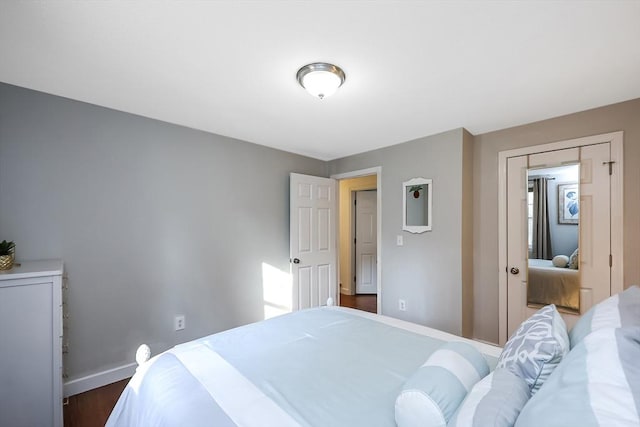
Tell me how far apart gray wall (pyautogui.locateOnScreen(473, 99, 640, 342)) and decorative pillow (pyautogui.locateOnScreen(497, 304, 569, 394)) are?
6.16 ft

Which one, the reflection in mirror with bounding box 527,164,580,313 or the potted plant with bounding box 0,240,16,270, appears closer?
the potted plant with bounding box 0,240,16,270

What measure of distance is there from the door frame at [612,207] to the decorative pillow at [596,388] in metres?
2.10

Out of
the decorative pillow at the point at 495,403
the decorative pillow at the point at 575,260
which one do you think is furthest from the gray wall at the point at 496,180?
the decorative pillow at the point at 495,403

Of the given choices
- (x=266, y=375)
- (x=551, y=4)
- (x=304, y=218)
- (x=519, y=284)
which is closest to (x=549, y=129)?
(x=519, y=284)

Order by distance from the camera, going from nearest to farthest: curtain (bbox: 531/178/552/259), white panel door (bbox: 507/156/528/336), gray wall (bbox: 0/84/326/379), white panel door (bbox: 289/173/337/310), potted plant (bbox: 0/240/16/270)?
potted plant (bbox: 0/240/16/270), gray wall (bbox: 0/84/326/379), curtain (bbox: 531/178/552/259), white panel door (bbox: 507/156/528/336), white panel door (bbox: 289/173/337/310)

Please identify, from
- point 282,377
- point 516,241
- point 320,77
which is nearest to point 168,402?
point 282,377

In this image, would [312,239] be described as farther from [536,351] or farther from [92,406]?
[536,351]

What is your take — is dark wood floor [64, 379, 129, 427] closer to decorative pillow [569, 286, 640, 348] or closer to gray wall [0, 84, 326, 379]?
gray wall [0, 84, 326, 379]

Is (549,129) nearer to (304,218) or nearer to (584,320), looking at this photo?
(584,320)

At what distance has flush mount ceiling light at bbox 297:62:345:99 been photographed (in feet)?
5.34

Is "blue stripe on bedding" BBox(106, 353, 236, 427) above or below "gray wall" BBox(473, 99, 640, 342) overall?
below

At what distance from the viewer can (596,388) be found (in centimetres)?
57

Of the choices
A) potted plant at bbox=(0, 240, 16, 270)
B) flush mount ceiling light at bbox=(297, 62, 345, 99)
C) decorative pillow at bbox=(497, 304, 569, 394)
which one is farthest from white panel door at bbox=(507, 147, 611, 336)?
potted plant at bbox=(0, 240, 16, 270)

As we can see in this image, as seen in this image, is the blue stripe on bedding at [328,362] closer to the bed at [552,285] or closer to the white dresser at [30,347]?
the white dresser at [30,347]
